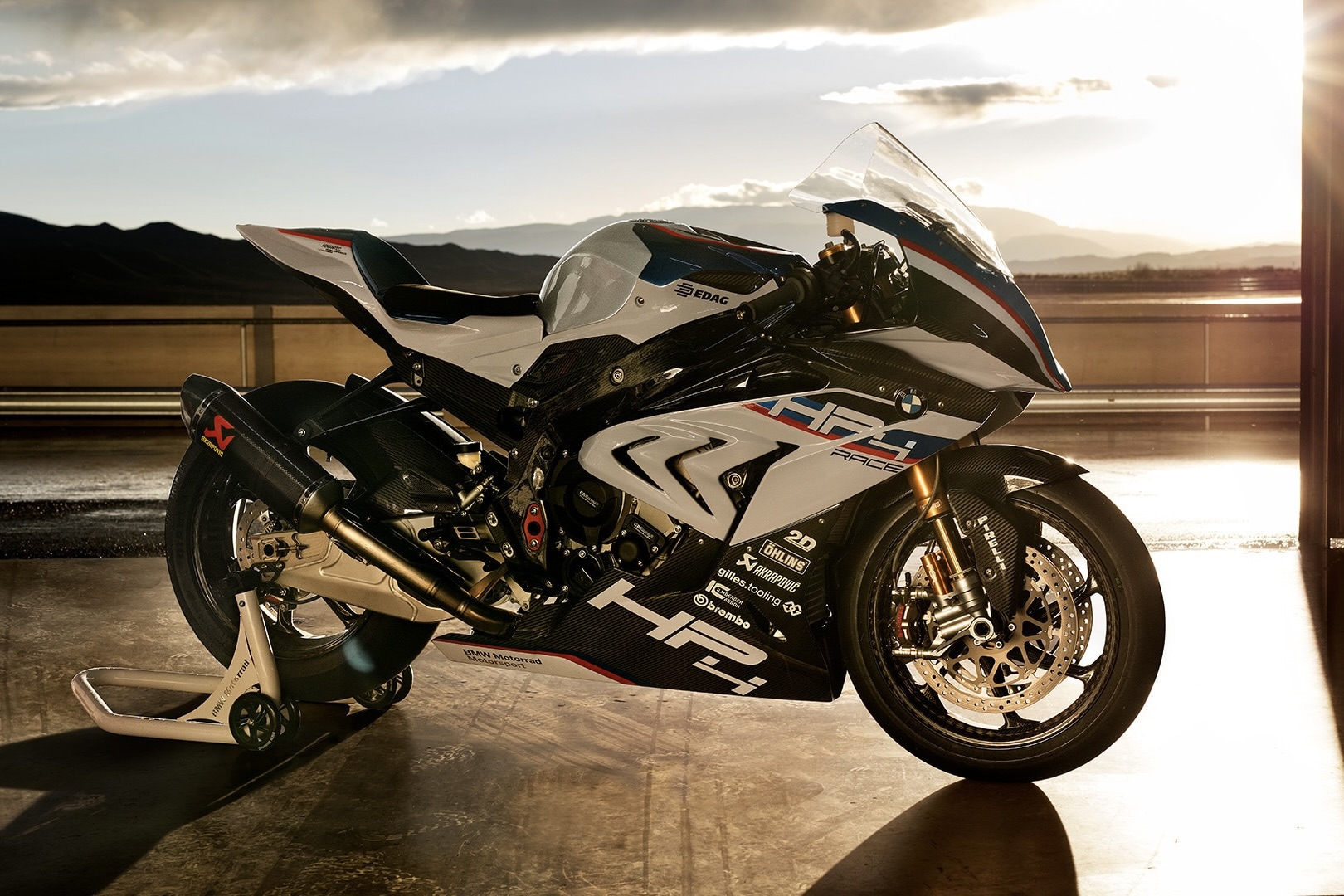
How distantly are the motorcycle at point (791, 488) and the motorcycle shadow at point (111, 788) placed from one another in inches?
10.7

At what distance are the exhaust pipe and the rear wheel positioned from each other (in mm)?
172

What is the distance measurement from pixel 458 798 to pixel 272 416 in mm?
1457

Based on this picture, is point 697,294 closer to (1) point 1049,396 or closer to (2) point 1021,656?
(2) point 1021,656

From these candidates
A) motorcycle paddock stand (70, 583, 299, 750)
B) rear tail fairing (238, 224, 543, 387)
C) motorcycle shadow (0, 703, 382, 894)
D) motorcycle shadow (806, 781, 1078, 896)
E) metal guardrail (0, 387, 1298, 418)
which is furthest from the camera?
metal guardrail (0, 387, 1298, 418)

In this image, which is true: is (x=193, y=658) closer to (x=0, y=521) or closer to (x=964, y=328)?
(x=964, y=328)

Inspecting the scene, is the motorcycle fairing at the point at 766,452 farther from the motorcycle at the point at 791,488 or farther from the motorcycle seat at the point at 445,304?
the motorcycle seat at the point at 445,304

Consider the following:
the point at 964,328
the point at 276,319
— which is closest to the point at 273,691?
the point at 964,328

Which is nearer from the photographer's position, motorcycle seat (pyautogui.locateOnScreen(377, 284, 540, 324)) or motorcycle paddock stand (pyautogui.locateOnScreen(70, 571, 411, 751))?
motorcycle seat (pyautogui.locateOnScreen(377, 284, 540, 324))

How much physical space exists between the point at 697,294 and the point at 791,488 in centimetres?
59

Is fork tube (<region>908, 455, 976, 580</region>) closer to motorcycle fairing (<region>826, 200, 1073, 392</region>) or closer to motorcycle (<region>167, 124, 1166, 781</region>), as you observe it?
motorcycle (<region>167, 124, 1166, 781</region>)

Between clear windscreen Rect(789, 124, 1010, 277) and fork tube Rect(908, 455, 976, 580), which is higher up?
clear windscreen Rect(789, 124, 1010, 277)

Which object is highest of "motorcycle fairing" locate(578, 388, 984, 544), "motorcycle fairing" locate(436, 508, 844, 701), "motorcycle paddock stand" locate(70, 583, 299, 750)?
"motorcycle fairing" locate(578, 388, 984, 544)

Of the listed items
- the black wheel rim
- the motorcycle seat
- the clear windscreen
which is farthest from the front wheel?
the motorcycle seat

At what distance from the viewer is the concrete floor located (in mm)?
3367
